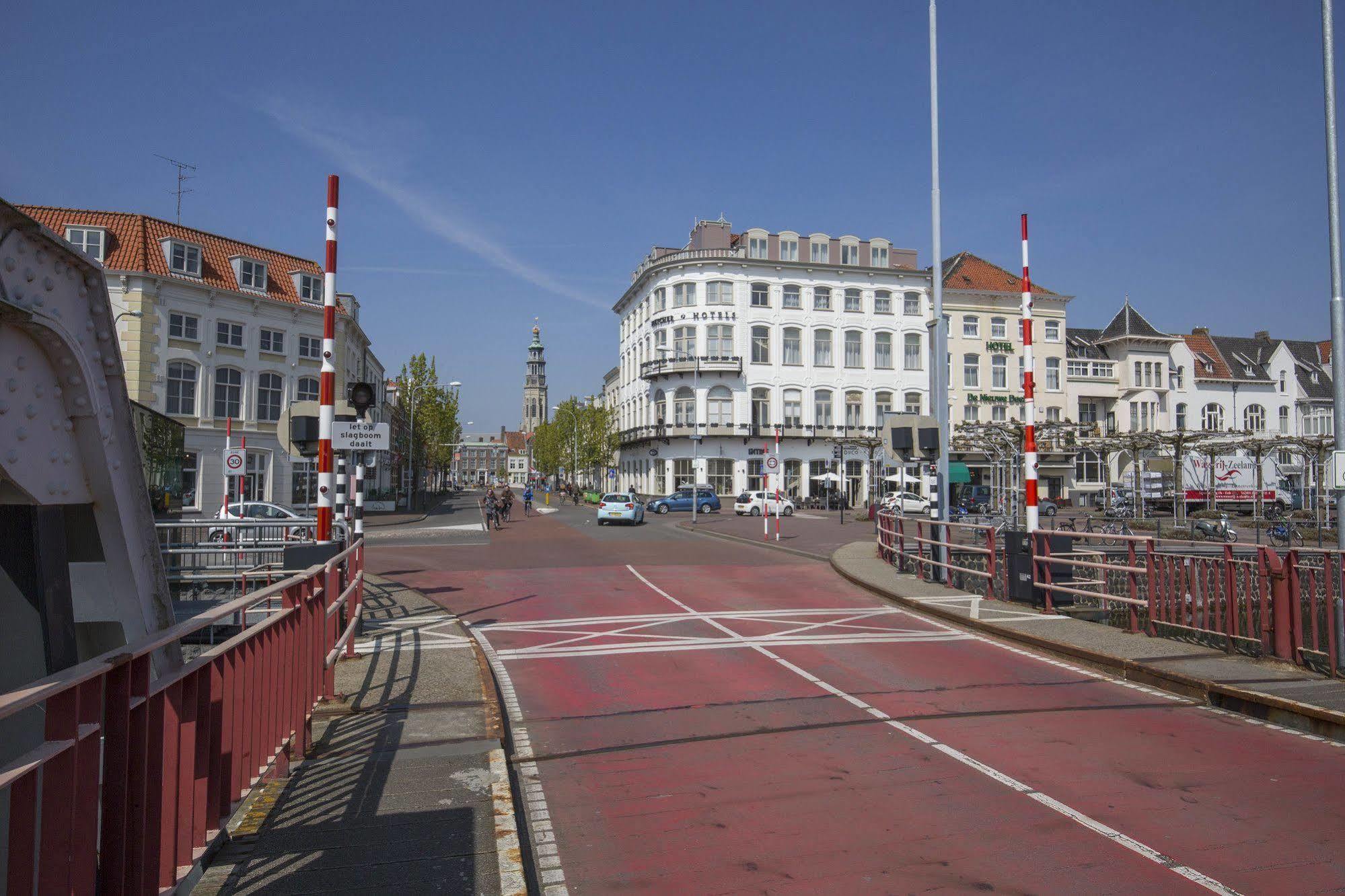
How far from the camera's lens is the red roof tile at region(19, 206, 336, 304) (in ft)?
122

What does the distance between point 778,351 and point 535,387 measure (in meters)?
114

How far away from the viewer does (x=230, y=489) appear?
4238cm

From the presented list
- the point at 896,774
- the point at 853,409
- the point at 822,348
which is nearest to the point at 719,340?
the point at 822,348

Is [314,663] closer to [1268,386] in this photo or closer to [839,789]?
[839,789]

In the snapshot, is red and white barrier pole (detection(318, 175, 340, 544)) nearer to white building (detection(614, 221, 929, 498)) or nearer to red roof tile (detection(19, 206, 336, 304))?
red roof tile (detection(19, 206, 336, 304))

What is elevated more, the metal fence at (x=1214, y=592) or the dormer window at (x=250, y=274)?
the dormer window at (x=250, y=274)

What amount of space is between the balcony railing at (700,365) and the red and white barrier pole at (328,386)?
169 ft

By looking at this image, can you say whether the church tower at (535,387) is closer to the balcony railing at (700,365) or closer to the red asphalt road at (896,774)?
the balcony railing at (700,365)

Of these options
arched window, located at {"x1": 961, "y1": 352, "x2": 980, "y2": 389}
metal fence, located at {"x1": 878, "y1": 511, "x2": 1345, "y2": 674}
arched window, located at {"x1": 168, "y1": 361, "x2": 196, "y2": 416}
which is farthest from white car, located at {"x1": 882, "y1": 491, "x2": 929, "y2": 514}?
arched window, located at {"x1": 168, "y1": 361, "x2": 196, "y2": 416}

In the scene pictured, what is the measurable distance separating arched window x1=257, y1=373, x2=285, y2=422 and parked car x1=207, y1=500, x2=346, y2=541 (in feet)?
53.5

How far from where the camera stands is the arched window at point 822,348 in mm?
64438

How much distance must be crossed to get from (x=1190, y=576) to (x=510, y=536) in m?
25.6

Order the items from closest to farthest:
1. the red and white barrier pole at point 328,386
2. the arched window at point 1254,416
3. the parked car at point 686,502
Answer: the red and white barrier pole at point 328,386 → the parked car at point 686,502 → the arched window at point 1254,416

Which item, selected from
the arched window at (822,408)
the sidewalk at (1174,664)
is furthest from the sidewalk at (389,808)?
the arched window at (822,408)
